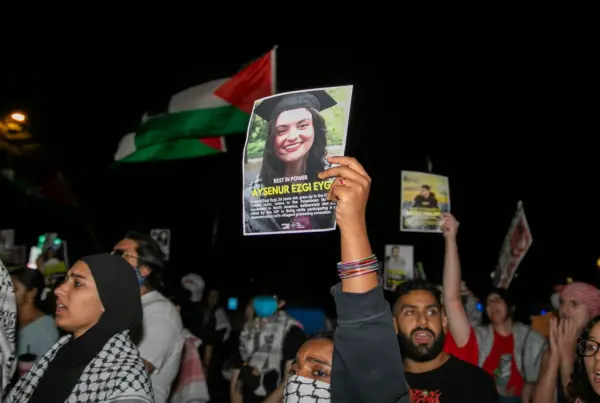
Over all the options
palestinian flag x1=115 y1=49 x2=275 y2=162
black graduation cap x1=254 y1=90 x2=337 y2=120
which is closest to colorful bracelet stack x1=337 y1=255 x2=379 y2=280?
black graduation cap x1=254 y1=90 x2=337 y2=120

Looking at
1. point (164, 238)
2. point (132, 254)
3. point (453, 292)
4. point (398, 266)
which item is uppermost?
point (164, 238)

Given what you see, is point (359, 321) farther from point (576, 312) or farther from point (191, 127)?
point (191, 127)

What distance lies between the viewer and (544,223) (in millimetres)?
30312

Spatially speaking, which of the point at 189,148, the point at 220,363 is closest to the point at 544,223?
the point at 220,363

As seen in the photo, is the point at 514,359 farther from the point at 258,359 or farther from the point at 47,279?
the point at 47,279

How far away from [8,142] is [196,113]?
257 inches

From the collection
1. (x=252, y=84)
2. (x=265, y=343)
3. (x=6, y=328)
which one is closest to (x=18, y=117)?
(x=252, y=84)

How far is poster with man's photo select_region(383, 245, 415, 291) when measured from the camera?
6.00 metres

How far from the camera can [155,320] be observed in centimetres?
388

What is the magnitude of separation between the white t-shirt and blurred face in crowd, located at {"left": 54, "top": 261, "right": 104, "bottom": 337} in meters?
0.88

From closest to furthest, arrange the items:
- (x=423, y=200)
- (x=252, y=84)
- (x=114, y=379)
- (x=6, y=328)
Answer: (x=114, y=379), (x=6, y=328), (x=423, y=200), (x=252, y=84)

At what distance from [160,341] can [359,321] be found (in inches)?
107

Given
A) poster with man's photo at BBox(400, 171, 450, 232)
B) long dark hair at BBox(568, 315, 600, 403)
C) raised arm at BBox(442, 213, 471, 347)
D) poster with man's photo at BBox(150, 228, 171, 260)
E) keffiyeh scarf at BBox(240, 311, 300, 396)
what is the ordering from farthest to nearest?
poster with man's photo at BBox(150, 228, 171, 260), keffiyeh scarf at BBox(240, 311, 300, 396), poster with man's photo at BBox(400, 171, 450, 232), raised arm at BBox(442, 213, 471, 347), long dark hair at BBox(568, 315, 600, 403)

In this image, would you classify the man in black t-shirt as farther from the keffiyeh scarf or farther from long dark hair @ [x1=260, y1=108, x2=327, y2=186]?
the keffiyeh scarf
